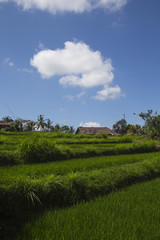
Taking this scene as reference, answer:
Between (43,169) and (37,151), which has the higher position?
(37,151)

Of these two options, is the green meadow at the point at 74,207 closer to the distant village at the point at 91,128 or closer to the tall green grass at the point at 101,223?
the tall green grass at the point at 101,223

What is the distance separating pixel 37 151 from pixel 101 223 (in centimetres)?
417

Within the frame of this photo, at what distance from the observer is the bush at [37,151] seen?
602 centimetres

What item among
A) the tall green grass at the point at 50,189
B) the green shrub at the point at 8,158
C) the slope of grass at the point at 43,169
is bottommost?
the tall green grass at the point at 50,189

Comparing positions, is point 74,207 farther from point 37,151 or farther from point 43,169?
point 37,151

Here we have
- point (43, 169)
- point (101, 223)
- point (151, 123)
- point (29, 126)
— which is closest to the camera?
point (101, 223)

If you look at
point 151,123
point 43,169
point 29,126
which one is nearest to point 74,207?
point 43,169

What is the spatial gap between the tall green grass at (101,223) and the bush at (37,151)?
3366 mm

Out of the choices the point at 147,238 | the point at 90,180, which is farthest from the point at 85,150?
the point at 147,238

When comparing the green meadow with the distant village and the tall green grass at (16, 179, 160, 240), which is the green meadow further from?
the distant village

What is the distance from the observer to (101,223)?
2.44m

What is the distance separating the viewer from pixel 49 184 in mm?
3355

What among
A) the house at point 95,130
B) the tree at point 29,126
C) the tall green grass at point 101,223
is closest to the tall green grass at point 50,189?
the tall green grass at point 101,223

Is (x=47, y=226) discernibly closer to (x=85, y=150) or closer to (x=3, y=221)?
(x=3, y=221)
